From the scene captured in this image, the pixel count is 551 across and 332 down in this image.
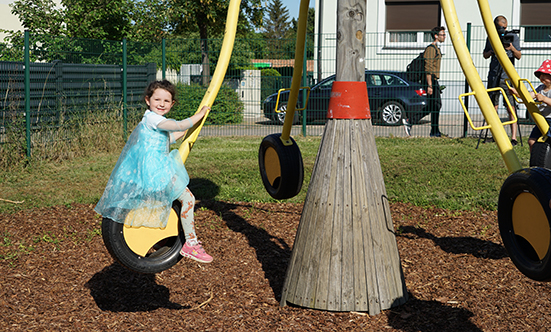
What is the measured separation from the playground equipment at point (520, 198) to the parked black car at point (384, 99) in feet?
29.5

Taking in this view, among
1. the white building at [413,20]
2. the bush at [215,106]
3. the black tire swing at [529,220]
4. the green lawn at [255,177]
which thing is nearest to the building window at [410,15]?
the white building at [413,20]

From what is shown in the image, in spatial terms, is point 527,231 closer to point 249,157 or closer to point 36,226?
point 36,226

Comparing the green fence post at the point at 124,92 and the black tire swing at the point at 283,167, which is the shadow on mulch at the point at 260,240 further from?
the green fence post at the point at 124,92

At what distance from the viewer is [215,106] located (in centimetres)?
1371

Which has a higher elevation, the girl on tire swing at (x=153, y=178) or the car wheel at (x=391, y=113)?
the car wheel at (x=391, y=113)

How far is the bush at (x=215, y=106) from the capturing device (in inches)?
522

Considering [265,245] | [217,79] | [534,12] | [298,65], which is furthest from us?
[534,12]

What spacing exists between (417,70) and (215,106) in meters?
4.65

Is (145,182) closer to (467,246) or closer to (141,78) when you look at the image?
(467,246)

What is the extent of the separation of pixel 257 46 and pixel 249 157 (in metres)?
4.28

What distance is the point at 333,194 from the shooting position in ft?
12.6

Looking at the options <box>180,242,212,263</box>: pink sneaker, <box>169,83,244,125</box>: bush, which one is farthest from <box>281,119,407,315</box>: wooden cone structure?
<box>169,83,244,125</box>: bush

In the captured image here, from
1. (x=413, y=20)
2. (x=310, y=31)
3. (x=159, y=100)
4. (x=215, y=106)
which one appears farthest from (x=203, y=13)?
(x=310, y=31)

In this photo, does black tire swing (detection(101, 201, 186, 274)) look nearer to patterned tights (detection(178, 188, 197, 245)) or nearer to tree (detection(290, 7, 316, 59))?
patterned tights (detection(178, 188, 197, 245))
